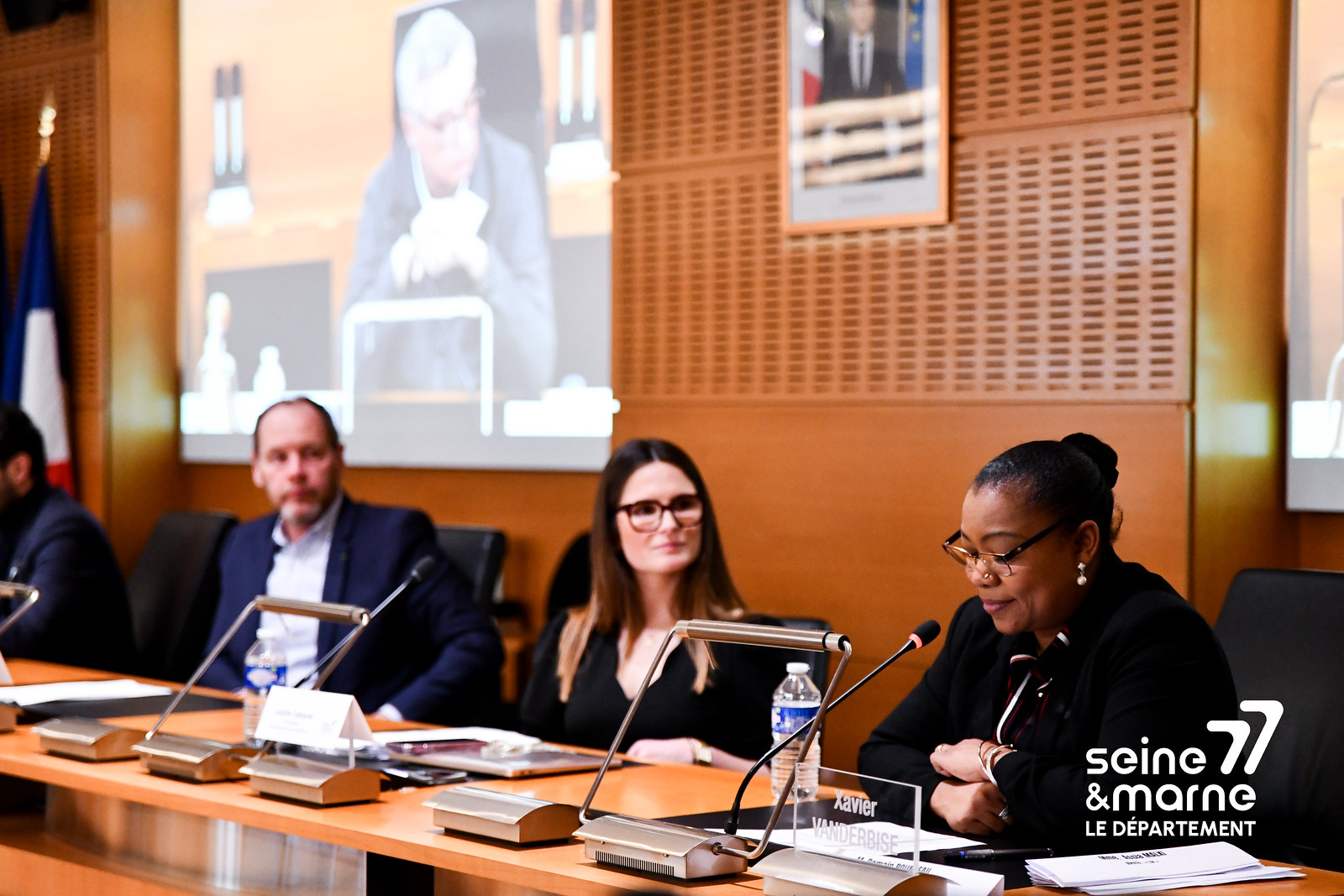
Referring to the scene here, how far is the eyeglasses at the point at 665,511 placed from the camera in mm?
3146

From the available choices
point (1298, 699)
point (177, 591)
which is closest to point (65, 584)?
point (177, 591)

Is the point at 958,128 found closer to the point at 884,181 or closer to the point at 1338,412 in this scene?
the point at 884,181

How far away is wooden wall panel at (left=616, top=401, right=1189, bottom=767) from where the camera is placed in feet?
11.4

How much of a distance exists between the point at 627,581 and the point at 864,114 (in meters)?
1.55

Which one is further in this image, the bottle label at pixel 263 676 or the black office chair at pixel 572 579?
the black office chair at pixel 572 579

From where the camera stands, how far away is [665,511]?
10.3ft

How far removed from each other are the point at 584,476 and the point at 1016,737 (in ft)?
9.74

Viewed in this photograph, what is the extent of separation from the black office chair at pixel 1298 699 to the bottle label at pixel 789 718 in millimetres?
766

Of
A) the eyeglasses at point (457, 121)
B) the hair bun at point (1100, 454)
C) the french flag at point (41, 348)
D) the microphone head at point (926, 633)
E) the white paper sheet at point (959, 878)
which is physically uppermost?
the eyeglasses at point (457, 121)

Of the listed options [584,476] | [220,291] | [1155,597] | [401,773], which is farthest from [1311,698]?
[220,291]

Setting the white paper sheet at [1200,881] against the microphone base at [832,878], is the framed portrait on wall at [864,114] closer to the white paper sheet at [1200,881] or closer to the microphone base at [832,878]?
the white paper sheet at [1200,881]

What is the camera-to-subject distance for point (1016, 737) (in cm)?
222

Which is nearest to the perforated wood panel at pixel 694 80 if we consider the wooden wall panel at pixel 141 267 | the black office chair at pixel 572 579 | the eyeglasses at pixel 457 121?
the eyeglasses at pixel 457 121

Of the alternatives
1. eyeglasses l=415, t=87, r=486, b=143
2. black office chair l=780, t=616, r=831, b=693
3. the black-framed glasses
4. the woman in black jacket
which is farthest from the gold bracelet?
eyeglasses l=415, t=87, r=486, b=143
